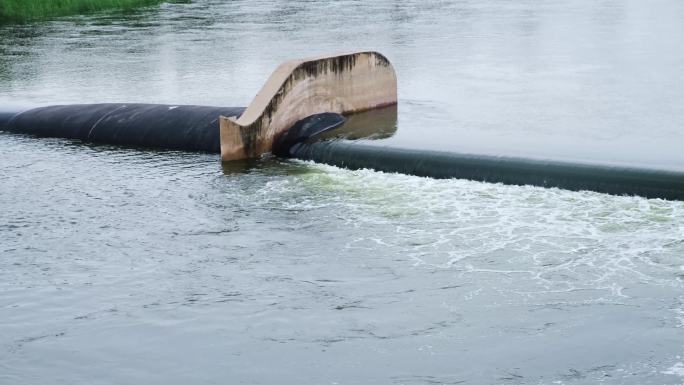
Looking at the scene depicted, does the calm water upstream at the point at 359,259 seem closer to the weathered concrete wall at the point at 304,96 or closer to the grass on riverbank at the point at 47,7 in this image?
the weathered concrete wall at the point at 304,96

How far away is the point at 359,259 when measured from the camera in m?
10.4

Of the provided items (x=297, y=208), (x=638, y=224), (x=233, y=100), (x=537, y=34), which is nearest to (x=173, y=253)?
(x=297, y=208)

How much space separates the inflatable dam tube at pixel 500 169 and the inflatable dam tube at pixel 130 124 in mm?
1760

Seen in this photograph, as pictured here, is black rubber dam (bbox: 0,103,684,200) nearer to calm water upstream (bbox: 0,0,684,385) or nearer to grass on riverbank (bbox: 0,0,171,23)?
calm water upstream (bbox: 0,0,684,385)

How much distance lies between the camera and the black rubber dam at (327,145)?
11844 mm

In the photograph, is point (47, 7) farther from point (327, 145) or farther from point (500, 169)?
point (500, 169)

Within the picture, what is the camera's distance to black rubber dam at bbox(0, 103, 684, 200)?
11844mm

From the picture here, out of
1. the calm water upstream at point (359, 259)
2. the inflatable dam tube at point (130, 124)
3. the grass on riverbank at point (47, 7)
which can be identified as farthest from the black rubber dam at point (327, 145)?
the grass on riverbank at point (47, 7)

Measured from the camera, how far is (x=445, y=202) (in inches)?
472

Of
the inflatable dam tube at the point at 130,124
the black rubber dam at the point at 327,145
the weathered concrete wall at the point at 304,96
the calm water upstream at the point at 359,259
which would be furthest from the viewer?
the inflatable dam tube at the point at 130,124

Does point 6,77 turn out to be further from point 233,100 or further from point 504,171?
point 504,171

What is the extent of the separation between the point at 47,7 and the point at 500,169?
26994mm

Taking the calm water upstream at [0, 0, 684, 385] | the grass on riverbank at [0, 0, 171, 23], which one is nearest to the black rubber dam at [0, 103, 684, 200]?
the calm water upstream at [0, 0, 684, 385]

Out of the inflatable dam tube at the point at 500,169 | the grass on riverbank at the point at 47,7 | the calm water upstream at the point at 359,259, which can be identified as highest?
the grass on riverbank at the point at 47,7
